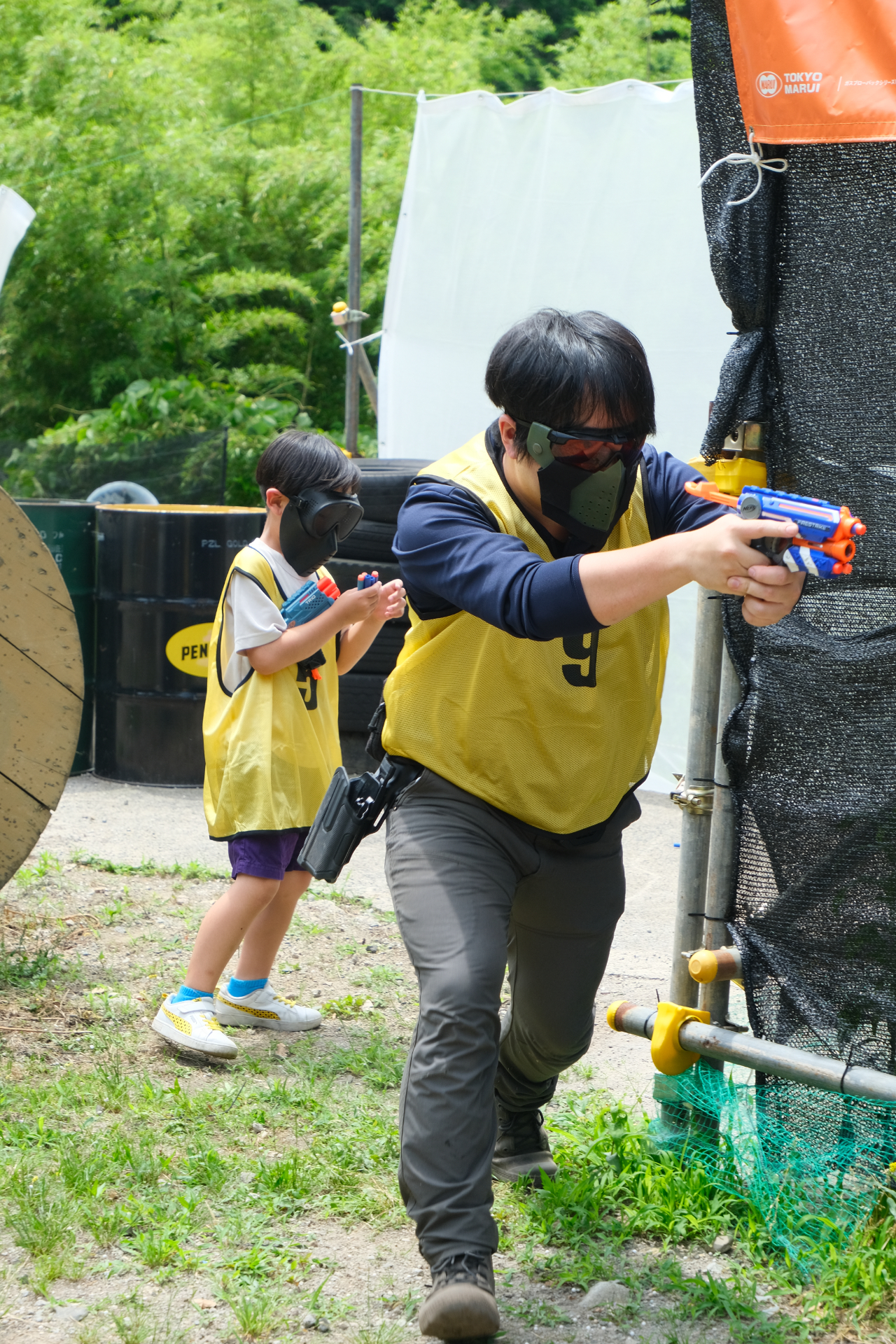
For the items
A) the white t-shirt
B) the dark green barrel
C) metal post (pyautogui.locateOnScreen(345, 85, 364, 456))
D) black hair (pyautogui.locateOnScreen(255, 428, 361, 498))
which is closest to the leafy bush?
metal post (pyautogui.locateOnScreen(345, 85, 364, 456))

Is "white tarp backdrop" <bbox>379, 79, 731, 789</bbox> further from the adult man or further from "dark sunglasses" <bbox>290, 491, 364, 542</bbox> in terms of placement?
the adult man

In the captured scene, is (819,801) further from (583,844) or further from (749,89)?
(749,89)

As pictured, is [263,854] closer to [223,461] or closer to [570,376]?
[570,376]

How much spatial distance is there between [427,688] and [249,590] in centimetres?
127

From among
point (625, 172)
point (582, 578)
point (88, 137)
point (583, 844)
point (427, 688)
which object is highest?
point (88, 137)

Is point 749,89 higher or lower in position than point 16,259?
lower

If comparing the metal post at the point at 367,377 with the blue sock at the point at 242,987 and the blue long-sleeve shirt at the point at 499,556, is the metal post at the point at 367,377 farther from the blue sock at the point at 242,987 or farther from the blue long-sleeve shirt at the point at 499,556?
the blue long-sleeve shirt at the point at 499,556

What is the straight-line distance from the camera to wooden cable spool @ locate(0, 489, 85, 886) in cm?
339

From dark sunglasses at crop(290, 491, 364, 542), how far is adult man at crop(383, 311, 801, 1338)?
1262mm

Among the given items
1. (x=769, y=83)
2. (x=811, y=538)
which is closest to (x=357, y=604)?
(x=769, y=83)

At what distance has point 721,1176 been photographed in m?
2.73

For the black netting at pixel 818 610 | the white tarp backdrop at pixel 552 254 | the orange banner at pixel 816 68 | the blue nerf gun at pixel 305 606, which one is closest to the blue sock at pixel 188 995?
the blue nerf gun at pixel 305 606

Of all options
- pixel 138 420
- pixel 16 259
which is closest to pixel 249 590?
pixel 138 420

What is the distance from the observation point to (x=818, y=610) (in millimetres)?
2656
